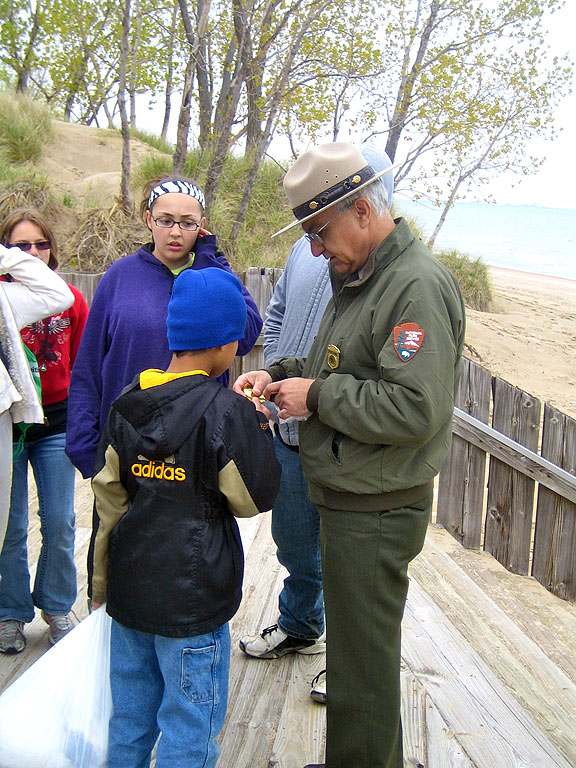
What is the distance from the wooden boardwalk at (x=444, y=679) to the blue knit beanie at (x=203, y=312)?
3.44ft

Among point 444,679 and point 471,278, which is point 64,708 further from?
point 471,278

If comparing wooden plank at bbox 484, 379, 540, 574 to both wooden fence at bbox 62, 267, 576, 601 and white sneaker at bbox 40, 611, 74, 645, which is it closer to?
wooden fence at bbox 62, 267, 576, 601

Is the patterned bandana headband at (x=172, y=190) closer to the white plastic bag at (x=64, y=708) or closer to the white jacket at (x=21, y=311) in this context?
the white jacket at (x=21, y=311)

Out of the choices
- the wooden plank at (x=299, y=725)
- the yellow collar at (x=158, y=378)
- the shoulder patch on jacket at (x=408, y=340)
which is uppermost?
the shoulder patch on jacket at (x=408, y=340)

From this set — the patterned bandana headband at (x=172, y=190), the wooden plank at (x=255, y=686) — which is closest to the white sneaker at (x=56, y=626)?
the wooden plank at (x=255, y=686)

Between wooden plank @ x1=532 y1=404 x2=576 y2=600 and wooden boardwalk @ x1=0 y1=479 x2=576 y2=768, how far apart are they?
0.19 metres

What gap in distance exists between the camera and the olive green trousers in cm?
208

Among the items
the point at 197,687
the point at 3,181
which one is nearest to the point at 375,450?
the point at 197,687

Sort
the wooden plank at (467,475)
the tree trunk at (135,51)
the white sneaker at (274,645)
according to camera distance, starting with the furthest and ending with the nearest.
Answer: the tree trunk at (135,51) < the wooden plank at (467,475) < the white sneaker at (274,645)

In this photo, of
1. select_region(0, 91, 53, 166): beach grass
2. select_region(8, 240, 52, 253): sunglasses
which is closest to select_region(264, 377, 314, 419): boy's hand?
select_region(8, 240, 52, 253): sunglasses

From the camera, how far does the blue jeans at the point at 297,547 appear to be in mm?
2830

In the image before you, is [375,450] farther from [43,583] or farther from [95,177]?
[95,177]

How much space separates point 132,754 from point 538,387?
32.9 feet

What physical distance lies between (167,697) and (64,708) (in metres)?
0.30
